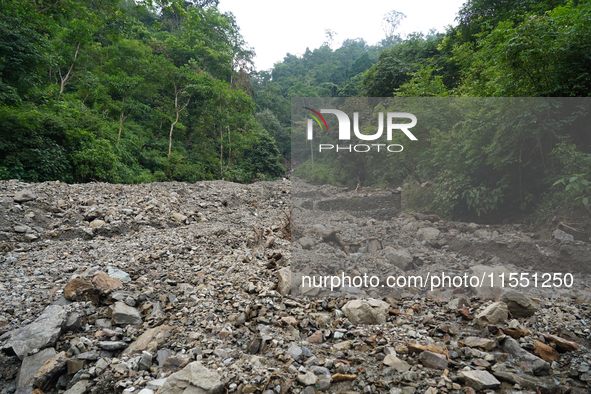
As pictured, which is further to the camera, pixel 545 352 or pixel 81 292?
pixel 81 292

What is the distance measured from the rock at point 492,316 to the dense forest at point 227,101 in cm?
127

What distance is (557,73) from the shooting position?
3.23 m

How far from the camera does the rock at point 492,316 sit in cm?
221

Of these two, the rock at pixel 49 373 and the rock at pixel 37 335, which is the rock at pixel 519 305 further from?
the rock at pixel 37 335

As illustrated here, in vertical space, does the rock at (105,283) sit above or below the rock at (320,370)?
above

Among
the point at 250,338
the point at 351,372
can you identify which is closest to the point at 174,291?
the point at 250,338

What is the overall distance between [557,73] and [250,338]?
14.3 feet

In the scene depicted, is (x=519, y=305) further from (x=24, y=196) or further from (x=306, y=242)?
(x=24, y=196)

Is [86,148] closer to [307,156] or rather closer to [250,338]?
[307,156]

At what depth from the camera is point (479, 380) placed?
5.32 ft

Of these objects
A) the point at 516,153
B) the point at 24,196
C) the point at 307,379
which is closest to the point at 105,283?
the point at 307,379

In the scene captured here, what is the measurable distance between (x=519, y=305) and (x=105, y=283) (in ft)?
12.9

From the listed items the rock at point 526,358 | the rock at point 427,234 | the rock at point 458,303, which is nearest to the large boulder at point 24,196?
the rock at point 427,234

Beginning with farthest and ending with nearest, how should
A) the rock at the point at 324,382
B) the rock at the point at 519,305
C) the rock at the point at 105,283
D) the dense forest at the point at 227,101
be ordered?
the dense forest at the point at 227,101, the rock at the point at 105,283, the rock at the point at 519,305, the rock at the point at 324,382
